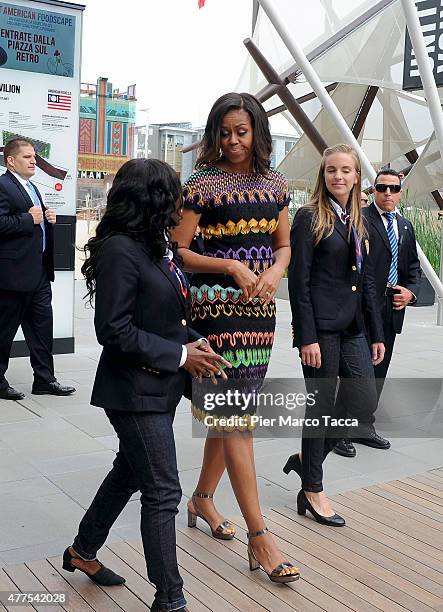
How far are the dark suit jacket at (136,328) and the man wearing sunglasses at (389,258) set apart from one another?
8.83 feet

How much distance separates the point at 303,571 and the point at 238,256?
4.44 ft

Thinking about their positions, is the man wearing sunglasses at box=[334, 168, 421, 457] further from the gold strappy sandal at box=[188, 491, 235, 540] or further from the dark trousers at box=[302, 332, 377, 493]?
the gold strappy sandal at box=[188, 491, 235, 540]

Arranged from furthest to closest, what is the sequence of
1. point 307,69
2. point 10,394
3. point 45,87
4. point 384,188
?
point 307,69 < point 45,87 < point 10,394 < point 384,188

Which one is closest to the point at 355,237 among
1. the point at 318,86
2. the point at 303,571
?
the point at 303,571

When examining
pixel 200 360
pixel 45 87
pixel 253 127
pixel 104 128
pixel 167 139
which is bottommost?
pixel 200 360

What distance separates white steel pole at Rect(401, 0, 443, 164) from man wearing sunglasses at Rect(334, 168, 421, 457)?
2613mm

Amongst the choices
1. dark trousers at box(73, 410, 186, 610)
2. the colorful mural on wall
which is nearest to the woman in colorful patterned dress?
dark trousers at box(73, 410, 186, 610)

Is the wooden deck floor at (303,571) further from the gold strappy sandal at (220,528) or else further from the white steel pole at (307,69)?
the white steel pole at (307,69)

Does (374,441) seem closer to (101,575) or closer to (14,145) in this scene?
(101,575)

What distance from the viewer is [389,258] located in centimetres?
528

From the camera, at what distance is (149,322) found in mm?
2658

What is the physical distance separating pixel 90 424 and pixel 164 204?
10.8 ft

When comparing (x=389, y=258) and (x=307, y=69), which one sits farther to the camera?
(x=307, y=69)

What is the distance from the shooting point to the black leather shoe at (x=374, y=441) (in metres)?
5.25
